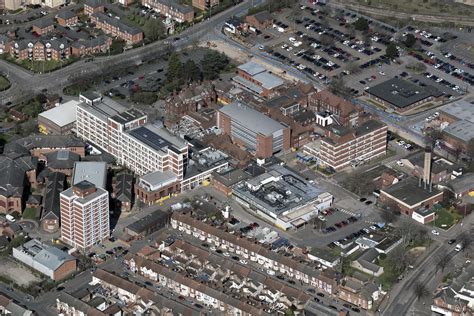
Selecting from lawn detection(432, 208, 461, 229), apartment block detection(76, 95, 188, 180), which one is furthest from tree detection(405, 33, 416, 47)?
apartment block detection(76, 95, 188, 180)

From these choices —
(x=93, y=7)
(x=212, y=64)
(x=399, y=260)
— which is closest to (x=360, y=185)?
(x=399, y=260)

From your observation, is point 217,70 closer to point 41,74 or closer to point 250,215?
point 41,74

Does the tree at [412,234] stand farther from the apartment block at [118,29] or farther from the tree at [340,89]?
the apartment block at [118,29]

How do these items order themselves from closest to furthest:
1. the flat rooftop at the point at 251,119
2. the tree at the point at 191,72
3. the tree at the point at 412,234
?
the tree at the point at 412,234 < the flat rooftop at the point at 251,119 < the tree at the point at 191,72

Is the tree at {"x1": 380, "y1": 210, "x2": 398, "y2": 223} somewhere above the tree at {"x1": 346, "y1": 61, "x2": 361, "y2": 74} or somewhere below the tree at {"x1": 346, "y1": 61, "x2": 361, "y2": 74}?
below

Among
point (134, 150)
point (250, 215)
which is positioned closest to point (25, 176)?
point (134, 150)

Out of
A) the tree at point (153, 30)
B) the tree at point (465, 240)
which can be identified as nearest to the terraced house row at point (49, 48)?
the tree at point (153, 30)

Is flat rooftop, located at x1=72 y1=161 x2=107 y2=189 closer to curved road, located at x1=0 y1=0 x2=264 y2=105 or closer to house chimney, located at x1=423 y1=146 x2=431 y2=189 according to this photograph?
curved road, located at x1=0 y1=0 x2=264 y2=105
